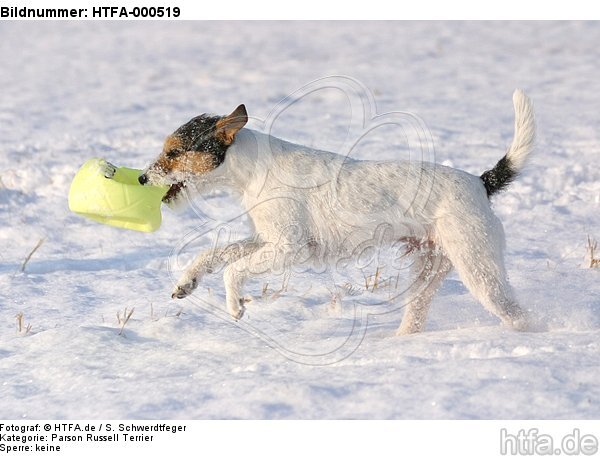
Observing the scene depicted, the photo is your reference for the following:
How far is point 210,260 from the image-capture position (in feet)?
Answer: 16.6

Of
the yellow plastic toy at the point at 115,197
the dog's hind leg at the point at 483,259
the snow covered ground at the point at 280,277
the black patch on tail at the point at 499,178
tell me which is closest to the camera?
the snow covered ground at the point at 280,277

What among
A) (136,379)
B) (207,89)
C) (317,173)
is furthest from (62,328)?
(207,89)

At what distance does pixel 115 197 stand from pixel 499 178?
224 cm

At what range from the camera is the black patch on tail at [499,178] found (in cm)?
530

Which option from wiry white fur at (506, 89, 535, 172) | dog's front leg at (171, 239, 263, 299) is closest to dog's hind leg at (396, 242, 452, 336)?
wiry white fur at (506, 89, 535, 172)

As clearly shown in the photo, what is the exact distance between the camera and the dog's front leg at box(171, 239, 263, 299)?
16.6ft

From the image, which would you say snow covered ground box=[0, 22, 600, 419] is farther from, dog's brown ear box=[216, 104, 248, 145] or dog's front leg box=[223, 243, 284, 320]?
dog's brown ear box=[216, 104, 248, 145]

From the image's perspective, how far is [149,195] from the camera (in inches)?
205

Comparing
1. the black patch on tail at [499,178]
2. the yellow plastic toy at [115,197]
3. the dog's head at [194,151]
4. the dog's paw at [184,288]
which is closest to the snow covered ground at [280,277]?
the dog's paw at [184,288]

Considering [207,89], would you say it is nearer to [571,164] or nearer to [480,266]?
[571,164]

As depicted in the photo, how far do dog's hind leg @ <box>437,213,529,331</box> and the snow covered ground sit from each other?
0.20 meters

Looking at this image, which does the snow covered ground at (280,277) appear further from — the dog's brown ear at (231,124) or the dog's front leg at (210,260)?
the dog's brown ear at (231,124)

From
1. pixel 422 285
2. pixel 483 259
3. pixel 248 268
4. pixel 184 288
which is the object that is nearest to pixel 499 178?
pixel 483 259
